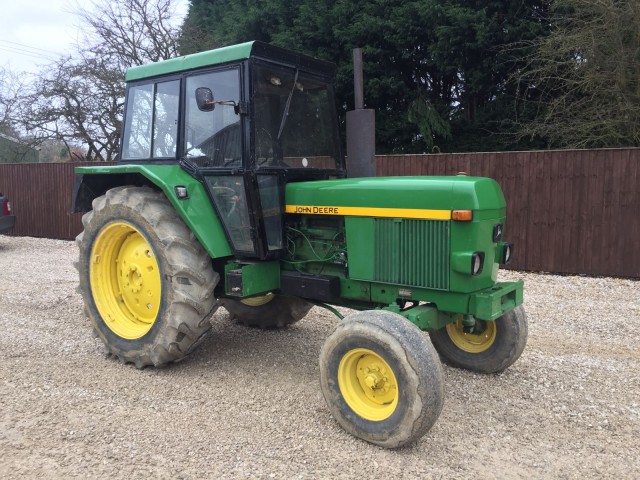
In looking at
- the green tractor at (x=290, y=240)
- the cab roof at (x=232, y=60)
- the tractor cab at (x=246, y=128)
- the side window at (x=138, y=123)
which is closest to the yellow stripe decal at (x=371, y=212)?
the green tractor at (x=290, y=240)

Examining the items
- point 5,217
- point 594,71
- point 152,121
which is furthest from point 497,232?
point 5,217

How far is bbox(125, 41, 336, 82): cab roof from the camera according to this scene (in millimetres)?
3980

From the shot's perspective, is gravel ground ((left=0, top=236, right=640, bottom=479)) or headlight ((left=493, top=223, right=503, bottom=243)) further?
headlight ((left=493, top=223, right=503, bottom=243))

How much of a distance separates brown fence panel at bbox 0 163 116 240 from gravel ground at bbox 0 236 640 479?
7973mm

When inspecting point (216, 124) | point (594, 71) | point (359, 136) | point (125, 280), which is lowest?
point (125, 280)

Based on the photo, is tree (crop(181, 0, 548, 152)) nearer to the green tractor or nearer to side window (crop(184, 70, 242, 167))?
the green tractor

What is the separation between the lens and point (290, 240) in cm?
431

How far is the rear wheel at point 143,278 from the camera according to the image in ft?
13.3

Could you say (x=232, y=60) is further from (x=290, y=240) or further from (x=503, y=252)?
(x=503, y=252)

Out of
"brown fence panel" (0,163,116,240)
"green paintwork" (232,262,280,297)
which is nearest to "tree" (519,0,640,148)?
"green paintwork" (232,262,280,297)

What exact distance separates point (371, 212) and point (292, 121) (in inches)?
41.0

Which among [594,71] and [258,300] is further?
[594,71]

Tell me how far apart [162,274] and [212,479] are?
1696 mm

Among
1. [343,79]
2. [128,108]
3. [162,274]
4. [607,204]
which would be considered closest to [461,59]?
[343,79]
